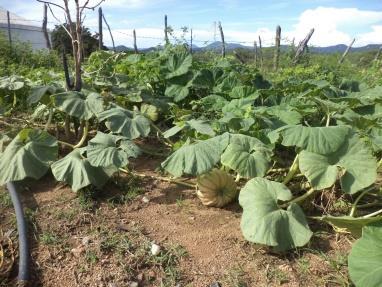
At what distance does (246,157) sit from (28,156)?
5.17ft

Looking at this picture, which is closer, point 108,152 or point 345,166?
point 345,166

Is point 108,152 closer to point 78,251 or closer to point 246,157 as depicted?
point 78,251

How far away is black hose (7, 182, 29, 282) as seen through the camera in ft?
7.35

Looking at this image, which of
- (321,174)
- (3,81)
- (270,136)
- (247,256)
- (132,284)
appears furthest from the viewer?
(3,81)

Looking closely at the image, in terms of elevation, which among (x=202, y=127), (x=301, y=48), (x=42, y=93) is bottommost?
(x=202, y=127)

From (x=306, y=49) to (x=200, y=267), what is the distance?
10029mm

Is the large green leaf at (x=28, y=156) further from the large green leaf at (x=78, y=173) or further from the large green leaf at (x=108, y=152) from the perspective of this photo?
the large green leaf at (x=108, y=152)

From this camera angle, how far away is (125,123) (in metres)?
3.30

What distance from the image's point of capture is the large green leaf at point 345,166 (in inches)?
100.0

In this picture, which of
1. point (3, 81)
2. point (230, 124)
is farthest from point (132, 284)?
point (3, 81)

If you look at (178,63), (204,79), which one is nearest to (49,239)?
(204,79)

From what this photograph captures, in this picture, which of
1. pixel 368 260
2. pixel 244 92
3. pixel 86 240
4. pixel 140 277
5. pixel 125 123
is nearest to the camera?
pixel 368 260

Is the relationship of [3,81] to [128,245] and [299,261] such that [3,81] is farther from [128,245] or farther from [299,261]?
[299,261]

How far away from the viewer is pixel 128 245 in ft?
8.13
